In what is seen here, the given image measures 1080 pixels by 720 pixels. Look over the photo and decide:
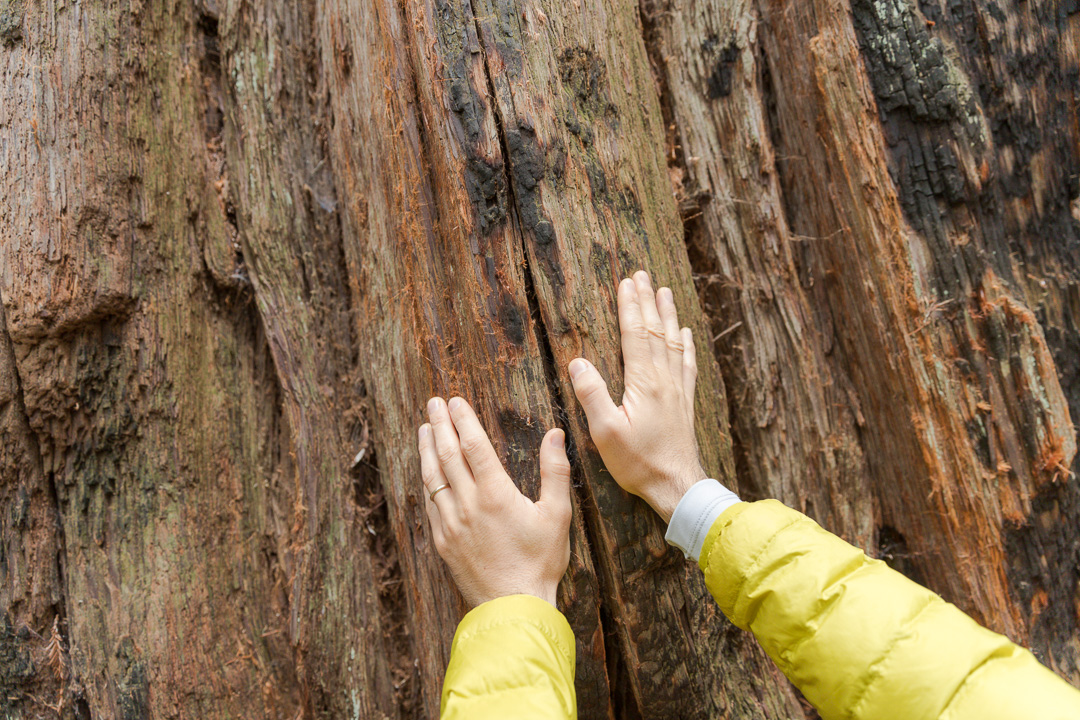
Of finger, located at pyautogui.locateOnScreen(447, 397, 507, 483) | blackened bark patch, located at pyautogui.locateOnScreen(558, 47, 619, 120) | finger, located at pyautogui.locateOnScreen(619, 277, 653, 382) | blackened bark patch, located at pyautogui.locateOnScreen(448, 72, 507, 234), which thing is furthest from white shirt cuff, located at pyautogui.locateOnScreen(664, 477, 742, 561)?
blackened bark patch, located at pyautogui.locateOnScreen(558, 47, 619, 120)

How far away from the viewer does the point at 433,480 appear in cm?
203

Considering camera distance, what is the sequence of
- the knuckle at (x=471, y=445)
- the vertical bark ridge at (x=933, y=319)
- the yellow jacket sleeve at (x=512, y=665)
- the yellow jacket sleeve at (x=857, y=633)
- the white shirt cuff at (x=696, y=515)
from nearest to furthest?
1. the yellow jacket sleeve at (x=857, y=633)
2. the yellow jacket sleeve at (x=512, y=665)
3. the white shirt cuff at (x=696, y=515)
4. the knuckle at (x=471, y=445)
5. the vertical bark ridge at (x=933, y=319)

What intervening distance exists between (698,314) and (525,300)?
2.70ft

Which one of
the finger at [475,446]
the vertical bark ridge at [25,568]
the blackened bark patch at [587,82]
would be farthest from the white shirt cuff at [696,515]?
the vertical bark ridge at [25,568]

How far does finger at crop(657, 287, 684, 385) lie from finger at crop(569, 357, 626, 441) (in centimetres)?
29

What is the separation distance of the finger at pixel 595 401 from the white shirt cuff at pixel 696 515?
342 millimetres

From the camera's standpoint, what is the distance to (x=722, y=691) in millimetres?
2197

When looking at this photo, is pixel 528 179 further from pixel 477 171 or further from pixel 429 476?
pixel 429 476

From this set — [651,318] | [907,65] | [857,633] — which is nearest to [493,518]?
[651,318]

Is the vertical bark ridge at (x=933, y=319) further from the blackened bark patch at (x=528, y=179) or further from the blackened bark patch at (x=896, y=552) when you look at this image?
the blackened bark patch at (x=528, y=179)

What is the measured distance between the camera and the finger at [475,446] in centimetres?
193

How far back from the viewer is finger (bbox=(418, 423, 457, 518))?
198 cm

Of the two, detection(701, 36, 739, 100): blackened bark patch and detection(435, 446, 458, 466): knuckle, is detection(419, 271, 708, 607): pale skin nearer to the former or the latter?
detection(435, 446, 458, 466): knuckle

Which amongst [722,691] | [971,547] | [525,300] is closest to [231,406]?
[525,300]
